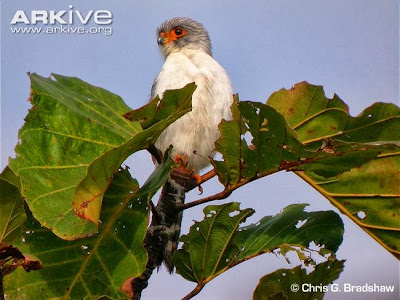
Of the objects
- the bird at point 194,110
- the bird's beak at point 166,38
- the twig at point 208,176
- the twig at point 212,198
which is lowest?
the twig at point 212,198

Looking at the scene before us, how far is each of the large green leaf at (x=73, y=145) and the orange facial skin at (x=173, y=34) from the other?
8.66ft

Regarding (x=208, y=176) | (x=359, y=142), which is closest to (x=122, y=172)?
(x=208, y=176)

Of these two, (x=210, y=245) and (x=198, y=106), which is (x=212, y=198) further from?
(x=198, y=106)

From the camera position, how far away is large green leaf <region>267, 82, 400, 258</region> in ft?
6.67

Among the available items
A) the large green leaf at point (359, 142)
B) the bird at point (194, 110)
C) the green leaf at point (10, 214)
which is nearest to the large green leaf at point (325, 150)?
the large green leaf at point (359, 142)

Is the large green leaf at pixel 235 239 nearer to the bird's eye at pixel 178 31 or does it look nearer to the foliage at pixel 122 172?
the foliage at pixel 122 172

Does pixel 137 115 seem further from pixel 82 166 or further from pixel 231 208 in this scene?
pixel 231 208

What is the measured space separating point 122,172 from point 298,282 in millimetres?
861

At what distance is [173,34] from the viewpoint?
4566 mm

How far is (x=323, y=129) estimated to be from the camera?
205cm

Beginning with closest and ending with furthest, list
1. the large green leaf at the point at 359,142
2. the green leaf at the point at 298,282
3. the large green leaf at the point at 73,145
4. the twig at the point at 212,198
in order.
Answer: the large green leaf at the point at 73,145, the twig at the point at 212,198, the large green leaf at the point at 359,142, the green leaf at the point at 298,282

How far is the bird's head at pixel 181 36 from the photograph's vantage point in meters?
4.43

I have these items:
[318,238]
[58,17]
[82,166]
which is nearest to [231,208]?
[318,238]

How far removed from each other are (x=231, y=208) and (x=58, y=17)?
1.48 m
